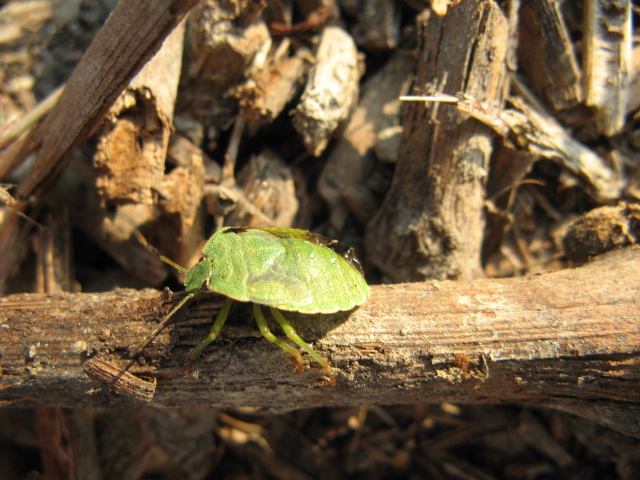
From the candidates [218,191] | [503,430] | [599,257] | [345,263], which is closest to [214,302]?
[345,263]

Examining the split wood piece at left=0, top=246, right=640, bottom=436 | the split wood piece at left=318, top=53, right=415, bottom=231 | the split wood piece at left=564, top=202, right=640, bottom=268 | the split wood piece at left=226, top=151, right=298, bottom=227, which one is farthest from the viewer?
the split wood piece at left=318, top=53, right=415, bottom=231

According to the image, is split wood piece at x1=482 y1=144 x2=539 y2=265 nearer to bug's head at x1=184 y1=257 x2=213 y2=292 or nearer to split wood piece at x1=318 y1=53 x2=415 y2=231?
split wood piece at x1=318 y1=53 x2=415 y2=231

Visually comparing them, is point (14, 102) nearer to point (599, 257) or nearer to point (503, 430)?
point (599, 257)

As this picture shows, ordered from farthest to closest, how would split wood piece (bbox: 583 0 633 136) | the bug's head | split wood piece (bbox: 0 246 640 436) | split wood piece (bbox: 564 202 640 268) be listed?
1. split wood piece (bbox: 583 0 633 136)
2. split wood piece (bbox: 564 202 640 268)
3. the bug's head
4. split wood piece (bbox: 0 246 640 436)

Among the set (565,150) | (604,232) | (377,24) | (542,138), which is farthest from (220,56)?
(604,232)

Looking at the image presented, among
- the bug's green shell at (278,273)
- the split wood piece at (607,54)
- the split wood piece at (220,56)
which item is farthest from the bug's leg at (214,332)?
the split wood piece at (607,54)

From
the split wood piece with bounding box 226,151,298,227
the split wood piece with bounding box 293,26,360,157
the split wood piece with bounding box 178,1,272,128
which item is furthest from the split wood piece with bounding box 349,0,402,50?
the split wood piece with bounding box 226,151,298,227
